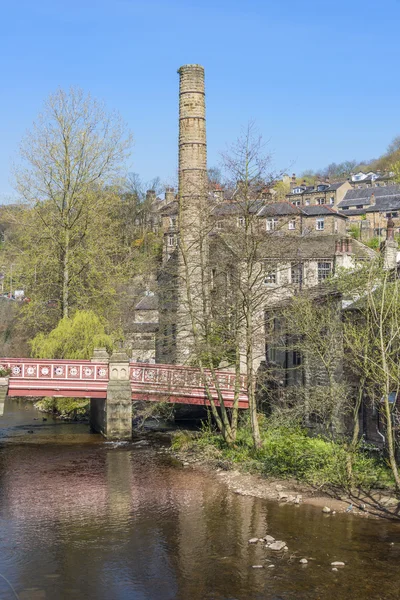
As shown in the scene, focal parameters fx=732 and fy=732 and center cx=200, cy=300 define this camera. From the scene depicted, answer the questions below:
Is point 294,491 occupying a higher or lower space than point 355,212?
lower

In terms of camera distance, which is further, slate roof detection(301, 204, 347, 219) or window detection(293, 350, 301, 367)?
slate roof detection(301, 204, 347, 219)

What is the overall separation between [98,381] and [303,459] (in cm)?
1206

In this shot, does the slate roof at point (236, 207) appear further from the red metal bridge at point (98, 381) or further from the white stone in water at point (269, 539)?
the white stone in water at point (269, 539)

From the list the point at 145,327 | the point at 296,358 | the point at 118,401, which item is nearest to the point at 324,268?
the point at 296,358

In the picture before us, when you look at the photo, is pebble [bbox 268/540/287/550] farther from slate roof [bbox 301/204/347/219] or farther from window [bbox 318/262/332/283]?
slate roof [bbox 301/204/347/219]

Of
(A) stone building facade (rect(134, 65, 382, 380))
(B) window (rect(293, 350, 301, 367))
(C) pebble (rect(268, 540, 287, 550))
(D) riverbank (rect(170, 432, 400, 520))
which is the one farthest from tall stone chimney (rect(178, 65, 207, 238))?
(C) pebble (rect(268, 540, 287, 550))

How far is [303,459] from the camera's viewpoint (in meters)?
22.7

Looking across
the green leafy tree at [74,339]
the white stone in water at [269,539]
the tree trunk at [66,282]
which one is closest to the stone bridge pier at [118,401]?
the green leafy tree at [74,339]

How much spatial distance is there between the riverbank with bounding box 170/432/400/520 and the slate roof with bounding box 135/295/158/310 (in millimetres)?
33085

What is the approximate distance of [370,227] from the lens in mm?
87312

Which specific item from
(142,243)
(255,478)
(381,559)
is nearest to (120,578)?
(381,559)

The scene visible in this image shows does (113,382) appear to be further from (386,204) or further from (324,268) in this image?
(386,204)

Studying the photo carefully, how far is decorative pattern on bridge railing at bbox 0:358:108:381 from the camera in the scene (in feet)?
102

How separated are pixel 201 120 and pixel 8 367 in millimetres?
20772
